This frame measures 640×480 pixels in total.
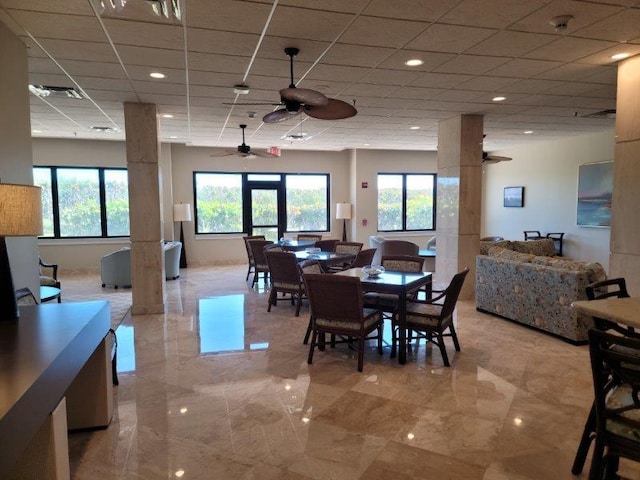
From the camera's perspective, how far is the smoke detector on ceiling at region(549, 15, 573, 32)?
10.4ft

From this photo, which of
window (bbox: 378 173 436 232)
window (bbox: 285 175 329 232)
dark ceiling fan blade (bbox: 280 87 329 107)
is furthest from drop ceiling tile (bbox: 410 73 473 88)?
window (bbox: 285 175 329 232)

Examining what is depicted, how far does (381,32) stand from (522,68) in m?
1.88

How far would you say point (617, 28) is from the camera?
3.39 meters

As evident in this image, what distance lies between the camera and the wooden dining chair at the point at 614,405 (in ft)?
5.90

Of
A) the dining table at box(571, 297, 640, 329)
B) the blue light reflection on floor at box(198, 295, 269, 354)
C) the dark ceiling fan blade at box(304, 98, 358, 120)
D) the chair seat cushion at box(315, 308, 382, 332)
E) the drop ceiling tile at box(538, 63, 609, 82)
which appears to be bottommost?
the blue light reflection on floor at box(198, 295, 269, 354)

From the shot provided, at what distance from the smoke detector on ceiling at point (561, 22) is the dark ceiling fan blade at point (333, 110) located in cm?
169

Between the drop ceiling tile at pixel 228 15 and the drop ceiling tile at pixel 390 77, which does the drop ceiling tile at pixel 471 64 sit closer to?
the drop ceiling tile at pixel 390 77

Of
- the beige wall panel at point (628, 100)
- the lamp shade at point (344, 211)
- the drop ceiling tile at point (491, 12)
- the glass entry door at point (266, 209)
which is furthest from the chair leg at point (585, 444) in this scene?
the glass entry door at point (266, 209)

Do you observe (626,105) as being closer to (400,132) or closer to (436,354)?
(436,354)

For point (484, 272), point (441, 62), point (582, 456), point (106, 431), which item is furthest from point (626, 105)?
point (106, 431)

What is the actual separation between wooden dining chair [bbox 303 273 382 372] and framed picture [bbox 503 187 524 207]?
7.93 meters

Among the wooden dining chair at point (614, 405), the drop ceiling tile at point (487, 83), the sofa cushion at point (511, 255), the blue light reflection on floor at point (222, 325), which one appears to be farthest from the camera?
the sofa cushion at point (511, 255)

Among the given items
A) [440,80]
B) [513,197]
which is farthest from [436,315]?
[513,197]

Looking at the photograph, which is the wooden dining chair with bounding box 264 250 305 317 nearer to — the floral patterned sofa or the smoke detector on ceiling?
the floral patterned sofa
